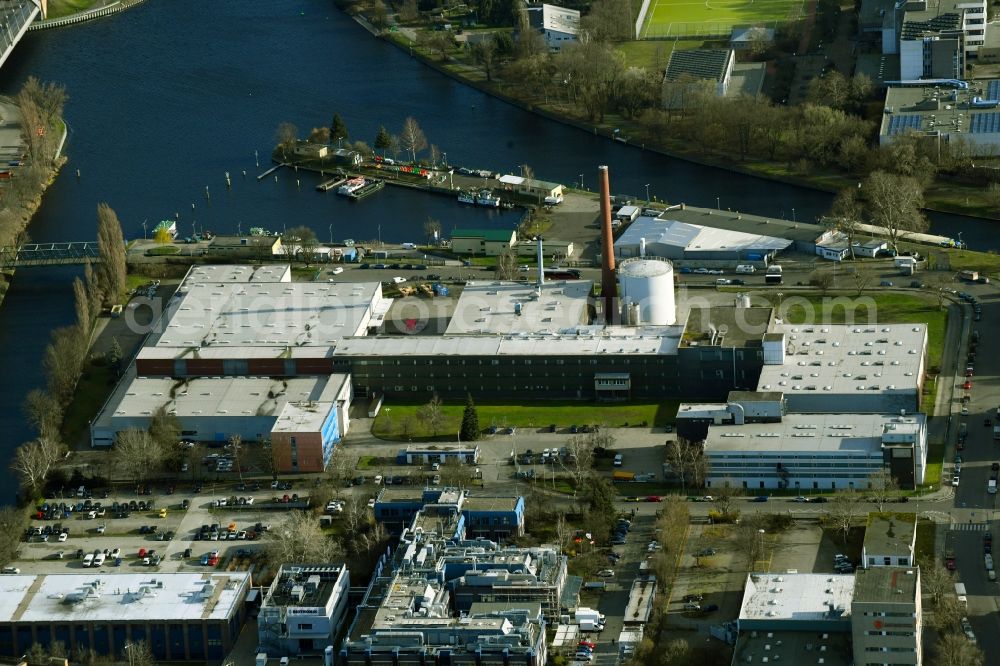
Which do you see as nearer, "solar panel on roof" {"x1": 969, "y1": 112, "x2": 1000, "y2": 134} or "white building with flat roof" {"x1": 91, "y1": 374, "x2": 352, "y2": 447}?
"white building with flat roof" {"x1": 91, "y1": 374, "x2": 352, "y2": 447}

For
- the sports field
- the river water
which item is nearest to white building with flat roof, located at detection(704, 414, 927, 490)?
the river water

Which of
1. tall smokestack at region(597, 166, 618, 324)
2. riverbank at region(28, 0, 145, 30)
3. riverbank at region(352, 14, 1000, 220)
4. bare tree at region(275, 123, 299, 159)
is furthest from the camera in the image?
riverbank at region(28, 0, 145, 30)

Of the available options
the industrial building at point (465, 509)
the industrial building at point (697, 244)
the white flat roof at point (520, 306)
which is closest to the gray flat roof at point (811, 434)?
the industrial building at point (465, 509)

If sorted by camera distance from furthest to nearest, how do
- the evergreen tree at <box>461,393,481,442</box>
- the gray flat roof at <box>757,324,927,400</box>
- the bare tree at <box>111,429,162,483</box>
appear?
1. the evergreen tree at <box>461,393,481,442</box>
2. the gray flat roof at <box>757,324,927,400</box>
3. the bare tree at <box>111,429,162,483</box>

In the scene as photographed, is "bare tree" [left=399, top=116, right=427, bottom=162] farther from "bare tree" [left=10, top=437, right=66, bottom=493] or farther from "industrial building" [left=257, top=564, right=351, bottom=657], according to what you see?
"industrial building" [left=257, top=564, right=351, bottom=657]

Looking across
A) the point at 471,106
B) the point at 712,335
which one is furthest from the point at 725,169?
the point at 712,335

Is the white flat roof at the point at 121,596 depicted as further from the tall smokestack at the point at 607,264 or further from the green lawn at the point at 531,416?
the tall smokestack at the point at 607,264

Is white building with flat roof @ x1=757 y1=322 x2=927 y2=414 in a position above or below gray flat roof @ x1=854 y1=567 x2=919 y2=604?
below

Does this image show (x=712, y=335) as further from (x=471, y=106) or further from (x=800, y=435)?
(x=471, y=106)
